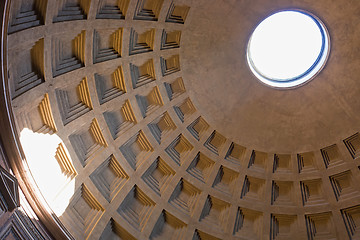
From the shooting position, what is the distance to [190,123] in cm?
1988

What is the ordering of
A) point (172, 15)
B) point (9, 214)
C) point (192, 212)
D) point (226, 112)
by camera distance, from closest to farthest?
1. point (9, 214)
2. point (172, 15)
3. point (192, 212)
4. point (226, 112)

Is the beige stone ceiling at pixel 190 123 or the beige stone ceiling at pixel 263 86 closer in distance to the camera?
the beige stone ceiling at pixel 190 123

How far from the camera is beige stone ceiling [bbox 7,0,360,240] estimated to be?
15.7 m

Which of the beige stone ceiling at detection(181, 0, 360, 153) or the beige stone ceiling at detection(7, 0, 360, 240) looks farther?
the beige stone ceiling at detection(181, 0, 360, 153)

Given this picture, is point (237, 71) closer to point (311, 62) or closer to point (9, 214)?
point (311, 62)

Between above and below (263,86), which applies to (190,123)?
below

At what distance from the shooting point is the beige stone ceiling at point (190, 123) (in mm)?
15672

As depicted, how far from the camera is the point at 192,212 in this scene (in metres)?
19.2

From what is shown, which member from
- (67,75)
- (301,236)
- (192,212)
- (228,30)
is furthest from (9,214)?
(301,236)

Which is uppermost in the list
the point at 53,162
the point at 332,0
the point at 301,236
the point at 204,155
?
the point at 332,0

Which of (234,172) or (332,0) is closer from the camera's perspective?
(332,0)

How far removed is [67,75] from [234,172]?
992cm

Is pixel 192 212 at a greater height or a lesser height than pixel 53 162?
greater

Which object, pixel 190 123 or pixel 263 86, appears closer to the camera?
pixel 190 123
